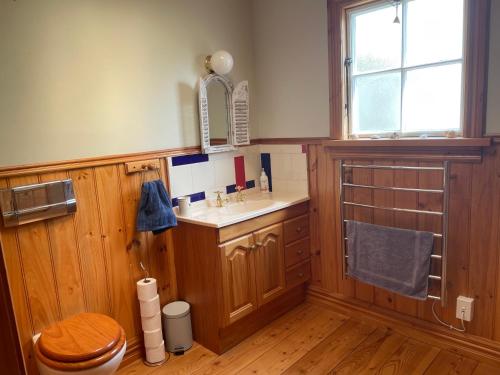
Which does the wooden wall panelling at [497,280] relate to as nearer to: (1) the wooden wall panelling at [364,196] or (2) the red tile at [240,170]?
(1) the wooden wall panelling at [364,196]

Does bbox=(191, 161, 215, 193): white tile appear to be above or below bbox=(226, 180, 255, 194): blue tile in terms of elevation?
above

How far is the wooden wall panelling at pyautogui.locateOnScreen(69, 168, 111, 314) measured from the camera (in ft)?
6.81

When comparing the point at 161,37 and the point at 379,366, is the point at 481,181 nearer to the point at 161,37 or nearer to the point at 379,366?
the point at 379,366

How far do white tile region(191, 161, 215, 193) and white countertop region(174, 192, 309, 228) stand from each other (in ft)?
0.34

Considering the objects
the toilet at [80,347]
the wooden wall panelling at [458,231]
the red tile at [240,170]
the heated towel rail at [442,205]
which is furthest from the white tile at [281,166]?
the toilet at [80,347]

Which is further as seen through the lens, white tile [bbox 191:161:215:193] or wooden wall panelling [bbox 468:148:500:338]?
white tile [bbox 191:161:215:193]

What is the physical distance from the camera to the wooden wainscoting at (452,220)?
208 cm

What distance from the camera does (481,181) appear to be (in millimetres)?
2062

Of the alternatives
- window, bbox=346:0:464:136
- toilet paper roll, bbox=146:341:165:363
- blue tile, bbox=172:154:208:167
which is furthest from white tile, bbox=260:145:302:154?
toilet paper roll, bbox=146:341:165:363

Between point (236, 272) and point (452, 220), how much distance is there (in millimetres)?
1277

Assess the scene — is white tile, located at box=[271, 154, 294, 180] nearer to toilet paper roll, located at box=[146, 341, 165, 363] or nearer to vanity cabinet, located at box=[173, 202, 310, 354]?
vanity cabinet, located at box=[173, 202, 310, 354]

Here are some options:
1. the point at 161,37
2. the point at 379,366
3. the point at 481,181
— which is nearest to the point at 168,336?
the point at 379,366

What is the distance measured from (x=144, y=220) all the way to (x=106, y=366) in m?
0.80

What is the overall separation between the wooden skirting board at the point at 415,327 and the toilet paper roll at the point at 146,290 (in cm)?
127
